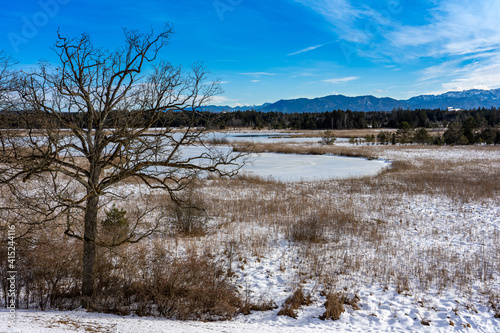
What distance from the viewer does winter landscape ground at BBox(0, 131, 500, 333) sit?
6.29m

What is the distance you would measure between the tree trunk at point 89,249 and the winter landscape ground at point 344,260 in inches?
17.2

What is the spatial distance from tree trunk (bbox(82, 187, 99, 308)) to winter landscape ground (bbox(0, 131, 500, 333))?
438 millimetres

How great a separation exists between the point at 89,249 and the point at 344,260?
6768 mm

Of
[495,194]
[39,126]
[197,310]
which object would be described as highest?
[39,126]

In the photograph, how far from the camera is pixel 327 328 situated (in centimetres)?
621

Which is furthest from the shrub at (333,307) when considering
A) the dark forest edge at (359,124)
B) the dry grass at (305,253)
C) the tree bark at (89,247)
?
the tree bark at (89,247)

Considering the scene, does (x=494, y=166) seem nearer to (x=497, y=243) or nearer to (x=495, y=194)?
(x=495, y=194)

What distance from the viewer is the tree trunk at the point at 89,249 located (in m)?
6.48

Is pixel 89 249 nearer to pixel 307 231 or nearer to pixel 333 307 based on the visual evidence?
pixel 333 307

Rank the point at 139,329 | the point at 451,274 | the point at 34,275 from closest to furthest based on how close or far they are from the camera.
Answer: the point at 139,329 → the point at 34,275 → the point at 451,274

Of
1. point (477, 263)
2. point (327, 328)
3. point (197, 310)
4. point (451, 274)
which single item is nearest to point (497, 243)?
point (477, 263)

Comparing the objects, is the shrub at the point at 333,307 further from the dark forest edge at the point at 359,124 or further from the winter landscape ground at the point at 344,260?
the dark forest edge at the point at 359,124

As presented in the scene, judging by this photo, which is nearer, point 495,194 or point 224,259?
point 224,259

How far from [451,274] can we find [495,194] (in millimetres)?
11991
